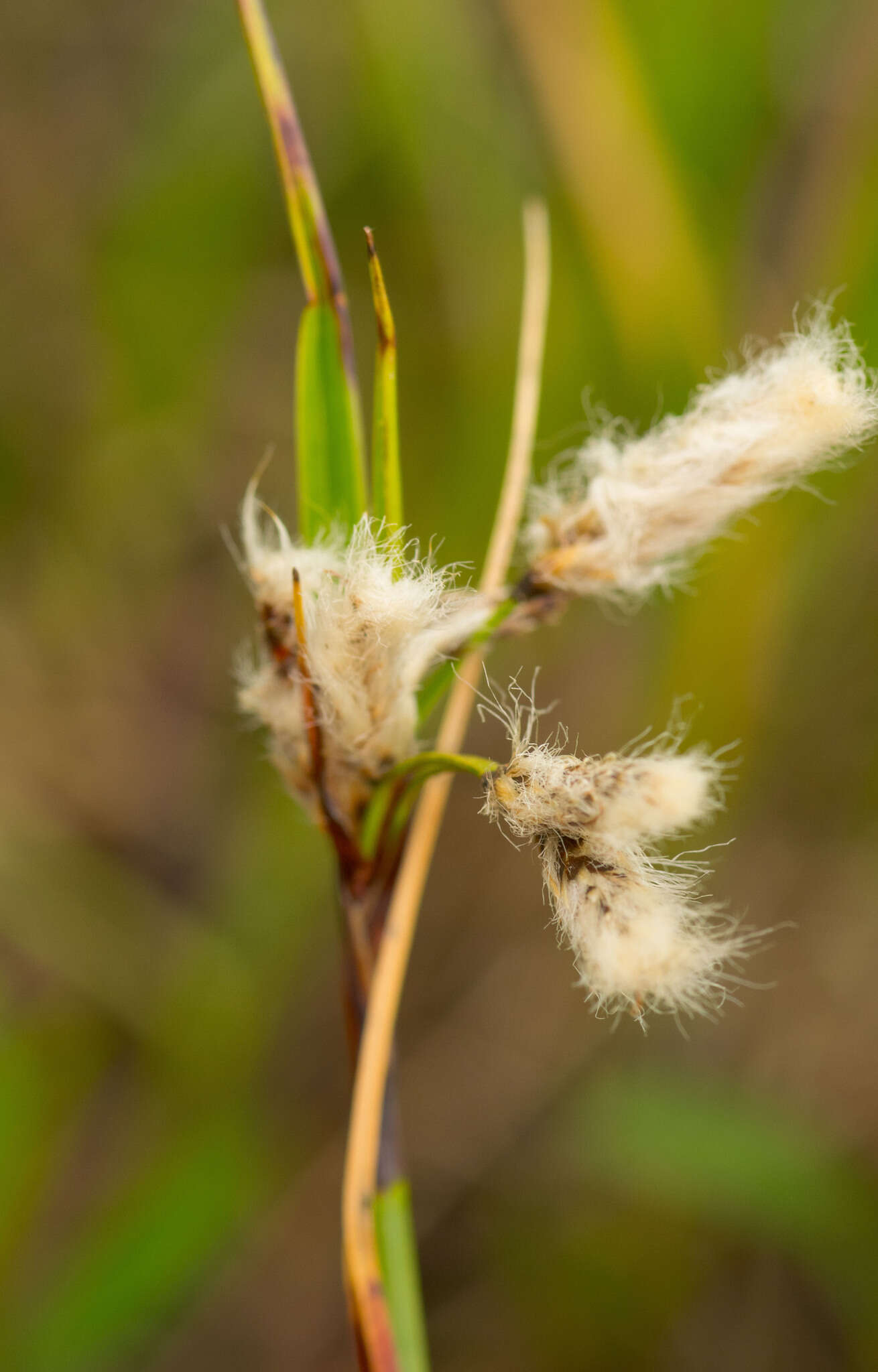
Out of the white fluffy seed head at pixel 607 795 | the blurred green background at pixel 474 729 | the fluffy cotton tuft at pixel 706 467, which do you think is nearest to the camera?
the white fluffy seed head at pixel 607 795

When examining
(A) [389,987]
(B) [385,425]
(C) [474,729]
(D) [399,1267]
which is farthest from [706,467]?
(C) [474,729]

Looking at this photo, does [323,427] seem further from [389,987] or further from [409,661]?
[389,987]

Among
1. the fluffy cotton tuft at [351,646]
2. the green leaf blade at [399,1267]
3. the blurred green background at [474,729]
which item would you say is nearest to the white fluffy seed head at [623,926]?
the fluffy cotton tuft at [351,646]

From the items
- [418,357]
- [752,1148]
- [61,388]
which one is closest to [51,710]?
[61,388]

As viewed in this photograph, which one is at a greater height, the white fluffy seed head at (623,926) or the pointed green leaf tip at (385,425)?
the pointed green leaf tip at (385,425)

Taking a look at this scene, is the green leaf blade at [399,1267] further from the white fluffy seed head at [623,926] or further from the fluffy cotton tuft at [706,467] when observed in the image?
the fluffy cotton tuft at [706,467]

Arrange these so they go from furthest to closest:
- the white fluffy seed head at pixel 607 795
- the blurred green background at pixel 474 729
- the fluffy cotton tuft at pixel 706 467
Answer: the blurred green background at pixel 474 729 → the fluffy cotton tuft at pixel 706 467 → the white fluffy seed head at pixel 607 795

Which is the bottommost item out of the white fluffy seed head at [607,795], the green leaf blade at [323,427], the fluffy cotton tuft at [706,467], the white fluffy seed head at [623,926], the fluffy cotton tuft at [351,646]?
the white fluffy seed head at [623,926]
